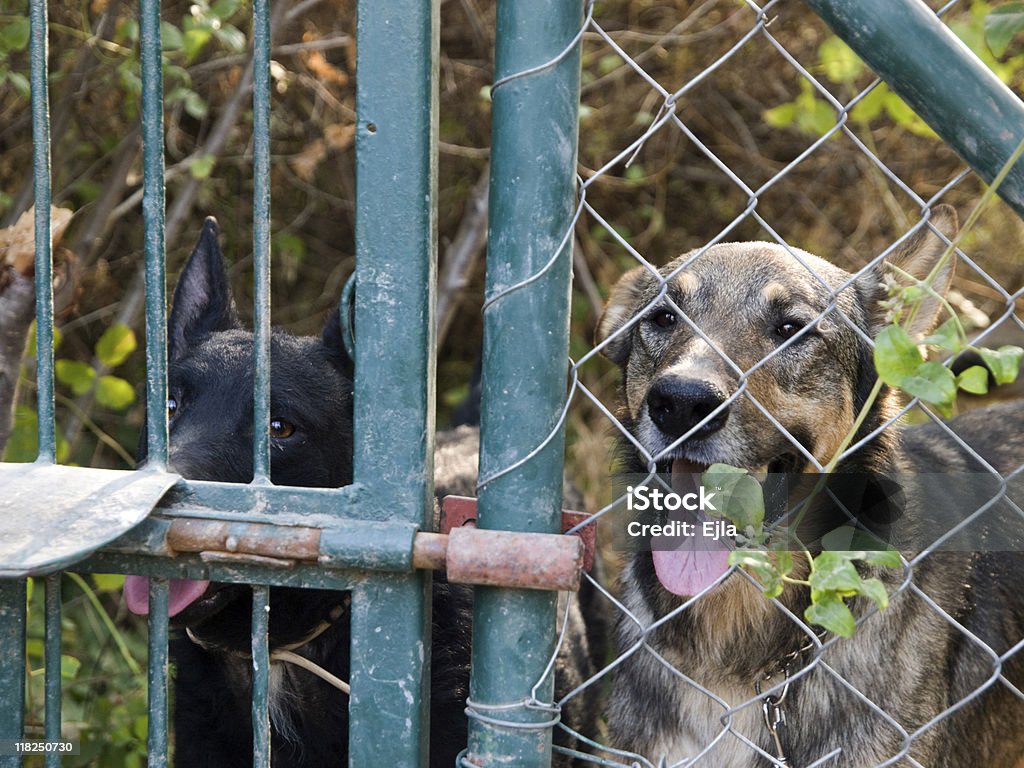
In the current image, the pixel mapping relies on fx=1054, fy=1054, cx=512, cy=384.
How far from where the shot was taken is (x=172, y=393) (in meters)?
2.88

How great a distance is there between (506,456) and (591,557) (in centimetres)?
23

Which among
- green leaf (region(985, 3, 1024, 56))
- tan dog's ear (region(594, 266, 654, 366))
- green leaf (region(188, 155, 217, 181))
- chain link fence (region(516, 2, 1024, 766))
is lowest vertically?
chain link fence (region(516, 2, 1024, 766))

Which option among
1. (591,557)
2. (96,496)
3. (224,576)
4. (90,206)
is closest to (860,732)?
(591,557)

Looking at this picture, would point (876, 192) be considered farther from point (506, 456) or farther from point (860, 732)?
point (506, 456)

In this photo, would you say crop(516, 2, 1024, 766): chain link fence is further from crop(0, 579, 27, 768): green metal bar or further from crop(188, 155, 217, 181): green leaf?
crop(188, 155, 217, 181): green leaf

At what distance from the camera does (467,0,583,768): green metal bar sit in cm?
158

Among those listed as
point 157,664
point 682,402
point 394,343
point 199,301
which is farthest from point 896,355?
point 199,301

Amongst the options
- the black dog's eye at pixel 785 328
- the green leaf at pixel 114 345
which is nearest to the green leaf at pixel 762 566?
the black dog's eye at pixel 785 328

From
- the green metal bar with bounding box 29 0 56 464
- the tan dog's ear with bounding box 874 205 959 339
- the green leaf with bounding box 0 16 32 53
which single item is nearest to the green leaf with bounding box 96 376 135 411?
the green leaf with bounding box 0 16 32 53

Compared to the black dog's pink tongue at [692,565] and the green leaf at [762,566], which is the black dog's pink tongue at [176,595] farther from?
the green leaf at [762,566]

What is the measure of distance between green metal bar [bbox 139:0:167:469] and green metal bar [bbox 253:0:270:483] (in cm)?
16

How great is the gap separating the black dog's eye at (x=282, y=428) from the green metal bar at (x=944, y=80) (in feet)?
5.99

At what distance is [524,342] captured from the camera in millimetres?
1636

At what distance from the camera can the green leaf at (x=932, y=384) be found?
1.43 m
